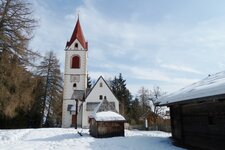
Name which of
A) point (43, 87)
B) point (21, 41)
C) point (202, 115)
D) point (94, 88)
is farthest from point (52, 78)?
point (202, 115)

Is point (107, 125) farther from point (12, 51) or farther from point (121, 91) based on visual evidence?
point (121, 91)

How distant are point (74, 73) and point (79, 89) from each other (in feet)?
10.3

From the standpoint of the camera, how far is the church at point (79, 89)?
39688mm

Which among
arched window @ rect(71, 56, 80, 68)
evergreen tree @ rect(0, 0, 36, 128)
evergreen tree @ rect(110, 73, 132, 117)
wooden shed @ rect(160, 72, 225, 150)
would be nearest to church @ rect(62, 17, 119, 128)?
arched window @ rect(71, 56, 80, 68)

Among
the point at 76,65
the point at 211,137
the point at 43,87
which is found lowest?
the point at 211,137

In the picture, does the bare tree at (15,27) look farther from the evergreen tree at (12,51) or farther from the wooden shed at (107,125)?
the wooden shed at (107,125)

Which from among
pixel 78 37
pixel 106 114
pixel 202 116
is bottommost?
pixel 202 116

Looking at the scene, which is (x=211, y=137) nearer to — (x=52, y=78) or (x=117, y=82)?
(x=52, y=78)

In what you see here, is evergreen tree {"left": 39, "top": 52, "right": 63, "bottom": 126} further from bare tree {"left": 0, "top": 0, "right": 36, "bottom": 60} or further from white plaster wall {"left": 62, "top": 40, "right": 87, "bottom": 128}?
bare tree {"left": 0, "top": 0, "right": 36, "bottom": 60}

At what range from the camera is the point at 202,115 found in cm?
1119

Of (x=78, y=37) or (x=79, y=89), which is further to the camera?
(x=78, y=37)

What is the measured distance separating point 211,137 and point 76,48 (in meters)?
38.7

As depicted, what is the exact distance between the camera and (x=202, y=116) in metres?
11.2

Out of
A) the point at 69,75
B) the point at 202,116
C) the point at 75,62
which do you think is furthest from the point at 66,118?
the point at 202,116
